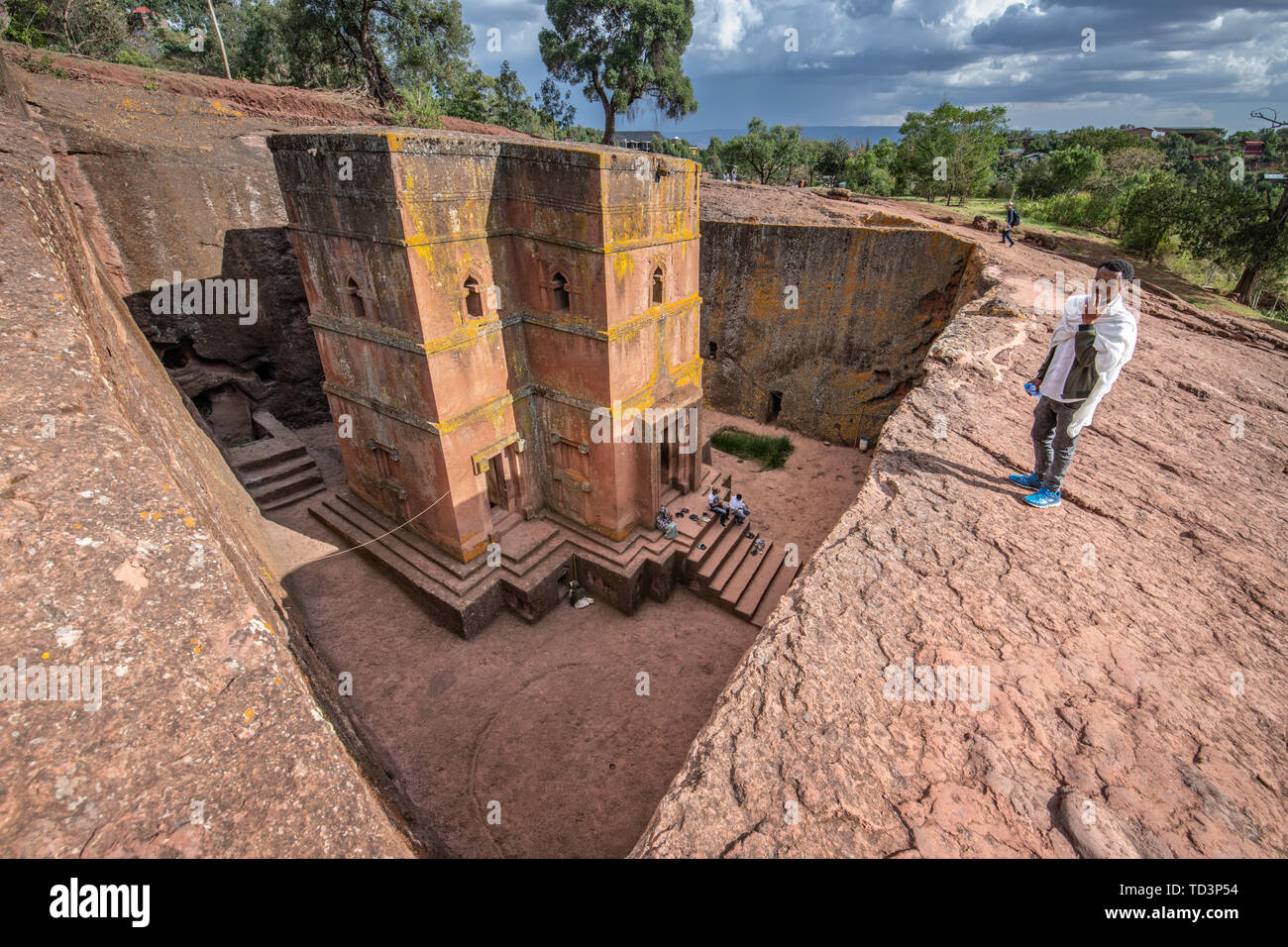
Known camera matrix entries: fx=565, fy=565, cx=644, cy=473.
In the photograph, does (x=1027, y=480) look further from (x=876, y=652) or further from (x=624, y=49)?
(x=624, y=49)

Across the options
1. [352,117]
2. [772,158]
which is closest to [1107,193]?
[772,158]

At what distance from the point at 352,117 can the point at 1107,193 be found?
114 ft

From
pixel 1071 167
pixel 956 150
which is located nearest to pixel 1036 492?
pixel 956 150

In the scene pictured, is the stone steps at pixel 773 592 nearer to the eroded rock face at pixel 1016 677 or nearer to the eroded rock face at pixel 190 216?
the eroded rock face at pixel 1016 677

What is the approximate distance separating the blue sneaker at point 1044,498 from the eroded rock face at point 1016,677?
79 mm

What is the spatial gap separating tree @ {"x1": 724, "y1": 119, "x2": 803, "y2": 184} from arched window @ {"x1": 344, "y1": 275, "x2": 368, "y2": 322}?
42.3m

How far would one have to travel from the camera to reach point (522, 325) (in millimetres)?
10758

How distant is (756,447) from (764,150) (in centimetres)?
3625

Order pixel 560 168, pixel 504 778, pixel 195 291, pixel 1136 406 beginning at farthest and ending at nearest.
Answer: pixel 195 291 → pixel 560 168 → pixel 504 778 → pixel 1136 406

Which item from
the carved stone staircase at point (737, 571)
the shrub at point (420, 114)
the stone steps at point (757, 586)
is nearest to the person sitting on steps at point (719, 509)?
the carved stone staircase at point (737, 571)

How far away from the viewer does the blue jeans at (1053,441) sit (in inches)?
192

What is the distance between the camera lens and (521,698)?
9617mm

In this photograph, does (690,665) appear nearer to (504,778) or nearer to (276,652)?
(504,778)

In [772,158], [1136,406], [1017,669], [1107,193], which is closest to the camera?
[1017,669]
